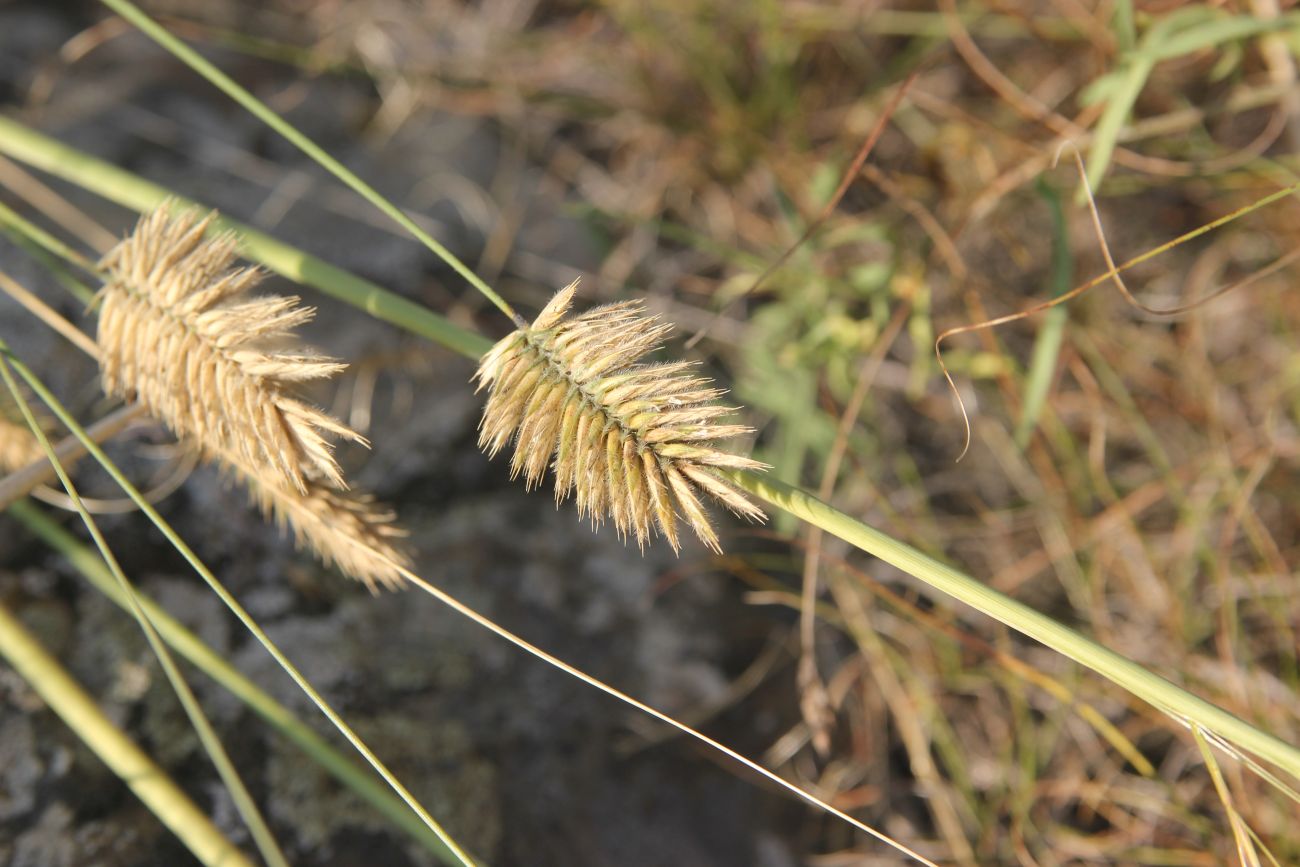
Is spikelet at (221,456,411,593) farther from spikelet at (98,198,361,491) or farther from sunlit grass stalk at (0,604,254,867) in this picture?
sunlit grass stalk at (0,604,254,867)

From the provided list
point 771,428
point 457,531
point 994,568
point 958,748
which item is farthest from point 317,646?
point 994,568

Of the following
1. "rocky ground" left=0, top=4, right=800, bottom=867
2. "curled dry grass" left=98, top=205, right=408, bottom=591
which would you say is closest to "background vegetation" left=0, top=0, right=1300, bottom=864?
"rocky ground" left=0, top=4, right=800, bottom=867

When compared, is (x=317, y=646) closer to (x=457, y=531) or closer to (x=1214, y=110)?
(x=457, y=531)

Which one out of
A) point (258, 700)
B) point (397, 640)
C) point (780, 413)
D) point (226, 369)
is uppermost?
point (226, 369)

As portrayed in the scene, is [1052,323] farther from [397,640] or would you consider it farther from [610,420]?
[397,640]

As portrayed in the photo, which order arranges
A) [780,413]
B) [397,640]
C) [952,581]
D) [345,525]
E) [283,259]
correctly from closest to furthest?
1. [952,581]
2. [345,525]
3. [283,259]
4. [397,640]
5. [780,413]

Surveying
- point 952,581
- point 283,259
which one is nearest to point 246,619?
point 283,259
